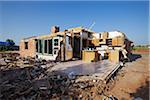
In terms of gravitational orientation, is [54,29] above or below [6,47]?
above

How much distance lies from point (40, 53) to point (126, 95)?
37.9 feet

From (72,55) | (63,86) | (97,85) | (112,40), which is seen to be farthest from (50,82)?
(112,40)

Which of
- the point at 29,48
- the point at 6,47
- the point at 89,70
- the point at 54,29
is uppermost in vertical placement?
the point at 54,29

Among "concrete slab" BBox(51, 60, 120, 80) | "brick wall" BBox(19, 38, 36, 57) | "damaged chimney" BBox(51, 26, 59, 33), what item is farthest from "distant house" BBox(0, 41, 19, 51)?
"concrete slab" BBox(51, 60, 120, 80)

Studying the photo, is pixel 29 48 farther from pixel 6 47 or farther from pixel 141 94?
pixel 141 94

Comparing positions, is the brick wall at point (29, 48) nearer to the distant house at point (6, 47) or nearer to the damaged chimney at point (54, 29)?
the damaged chimney at point (54, 29)

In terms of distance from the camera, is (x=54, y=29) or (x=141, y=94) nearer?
(x=141, y=94)

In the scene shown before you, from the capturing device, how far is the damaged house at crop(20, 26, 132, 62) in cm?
1333

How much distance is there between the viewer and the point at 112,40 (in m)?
15.7

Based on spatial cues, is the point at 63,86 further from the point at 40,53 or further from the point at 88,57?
the point at 40,53

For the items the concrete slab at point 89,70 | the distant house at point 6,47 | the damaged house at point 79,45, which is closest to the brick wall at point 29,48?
the damaged house at point 79,45

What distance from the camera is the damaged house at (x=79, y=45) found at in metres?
13.3

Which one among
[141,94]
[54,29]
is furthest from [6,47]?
[141,94]

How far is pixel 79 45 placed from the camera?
15820mm
